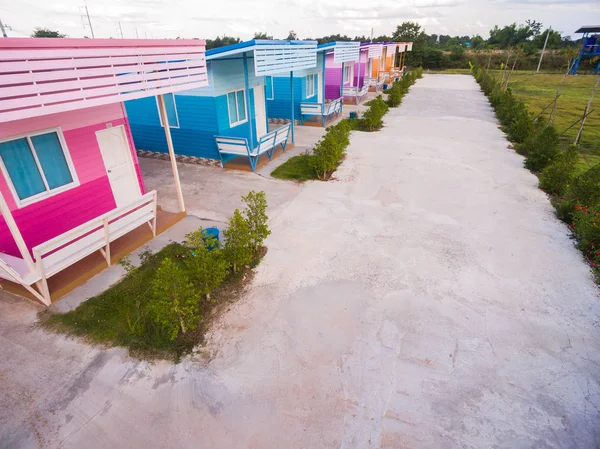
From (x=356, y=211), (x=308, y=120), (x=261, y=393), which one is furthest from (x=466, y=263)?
(x=308, y=120)

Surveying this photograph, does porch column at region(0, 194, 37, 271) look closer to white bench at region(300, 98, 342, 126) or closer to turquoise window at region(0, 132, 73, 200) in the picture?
turquoise window at region(0, 132, 73, 200)

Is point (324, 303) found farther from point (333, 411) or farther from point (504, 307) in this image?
point (504, 307)

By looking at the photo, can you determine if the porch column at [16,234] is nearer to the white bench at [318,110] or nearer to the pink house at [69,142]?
the pink house at [69,142]

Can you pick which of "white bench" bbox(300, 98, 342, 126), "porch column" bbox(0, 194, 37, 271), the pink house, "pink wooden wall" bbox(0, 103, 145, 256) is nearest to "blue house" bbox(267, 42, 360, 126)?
"white bench" bbox(300, 98, 342, 126)

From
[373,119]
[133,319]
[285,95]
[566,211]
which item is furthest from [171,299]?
[373,119]

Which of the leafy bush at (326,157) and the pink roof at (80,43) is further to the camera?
the leafy bush at (326,157)

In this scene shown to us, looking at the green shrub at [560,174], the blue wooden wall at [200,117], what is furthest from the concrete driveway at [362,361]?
the blue wooden wall at [200,117]
